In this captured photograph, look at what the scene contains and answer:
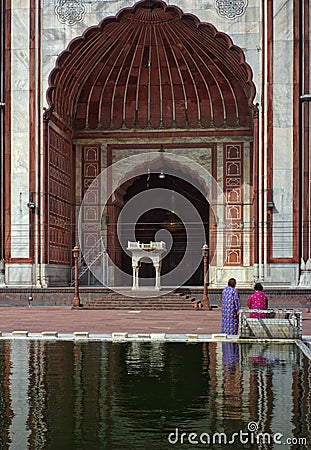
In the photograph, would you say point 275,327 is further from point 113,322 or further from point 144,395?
point 113,322

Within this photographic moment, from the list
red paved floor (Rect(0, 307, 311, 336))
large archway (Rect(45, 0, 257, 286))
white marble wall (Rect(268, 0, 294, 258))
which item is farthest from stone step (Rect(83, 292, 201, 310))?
large archway (Rect(45, 0, 257, 286))

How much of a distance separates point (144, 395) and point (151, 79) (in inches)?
781

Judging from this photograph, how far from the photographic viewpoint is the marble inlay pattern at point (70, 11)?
69.9ft

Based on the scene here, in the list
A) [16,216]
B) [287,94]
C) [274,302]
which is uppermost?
[287,94]

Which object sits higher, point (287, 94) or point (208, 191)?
point (287, 94)

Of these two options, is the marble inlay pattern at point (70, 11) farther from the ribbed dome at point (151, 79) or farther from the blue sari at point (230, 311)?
the blue sari at point (230, 311)

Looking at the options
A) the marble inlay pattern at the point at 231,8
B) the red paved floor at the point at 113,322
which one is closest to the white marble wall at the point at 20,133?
the red paved floor at the point at 113,322

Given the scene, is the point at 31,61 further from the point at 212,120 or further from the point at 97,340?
the point at 97,340

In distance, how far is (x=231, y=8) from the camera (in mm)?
20953

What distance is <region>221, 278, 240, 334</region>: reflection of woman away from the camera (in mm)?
10711

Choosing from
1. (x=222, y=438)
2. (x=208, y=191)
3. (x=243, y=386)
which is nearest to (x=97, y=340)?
(x=243, y=386)

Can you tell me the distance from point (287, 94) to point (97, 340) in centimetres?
1198

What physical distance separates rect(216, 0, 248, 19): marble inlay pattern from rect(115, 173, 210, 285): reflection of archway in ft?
23.3

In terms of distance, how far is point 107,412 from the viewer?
524 centimetres
